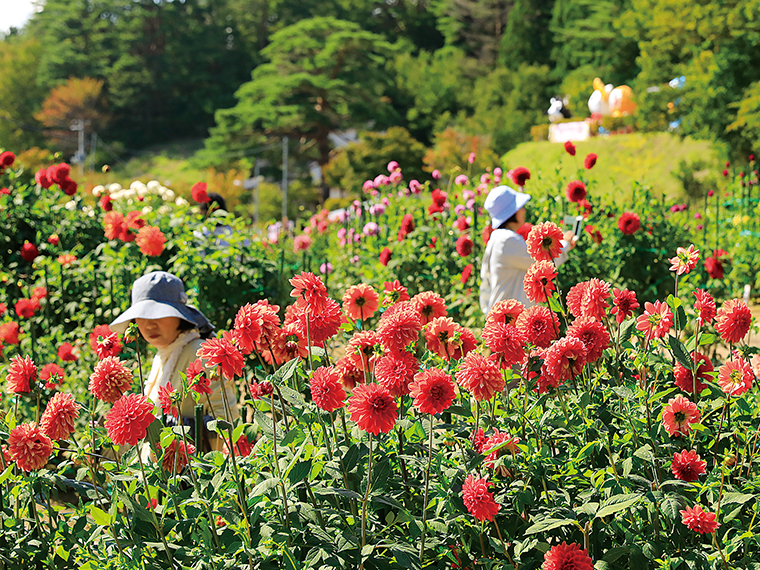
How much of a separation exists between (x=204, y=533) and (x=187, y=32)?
54433 mm

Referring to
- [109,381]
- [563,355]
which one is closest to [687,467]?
[563,355]

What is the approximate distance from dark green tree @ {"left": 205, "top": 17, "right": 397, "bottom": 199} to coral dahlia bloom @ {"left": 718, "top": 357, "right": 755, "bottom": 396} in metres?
30.4

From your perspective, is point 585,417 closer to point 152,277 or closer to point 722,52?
point 152,277

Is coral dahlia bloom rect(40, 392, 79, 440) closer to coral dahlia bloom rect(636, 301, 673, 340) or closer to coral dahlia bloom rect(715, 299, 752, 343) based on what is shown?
coral dahlia bloom rect(636, 301, 673, 340)

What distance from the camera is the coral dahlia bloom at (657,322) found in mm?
1511

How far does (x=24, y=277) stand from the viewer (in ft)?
14.1

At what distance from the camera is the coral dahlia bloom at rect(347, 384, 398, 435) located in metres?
1.10

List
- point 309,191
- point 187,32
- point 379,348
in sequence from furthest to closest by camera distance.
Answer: point 187,32 → point 309,191 → point 379,348

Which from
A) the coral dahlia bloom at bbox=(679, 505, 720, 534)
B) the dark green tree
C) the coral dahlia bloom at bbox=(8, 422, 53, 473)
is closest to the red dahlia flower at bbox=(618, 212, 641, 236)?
the coral dahlia bloom at bbox=(679, 505, 720, 534)

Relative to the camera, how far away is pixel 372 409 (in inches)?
43.3

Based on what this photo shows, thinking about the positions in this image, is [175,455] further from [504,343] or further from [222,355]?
[504,343]

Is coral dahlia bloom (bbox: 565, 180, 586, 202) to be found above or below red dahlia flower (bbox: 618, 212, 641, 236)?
above

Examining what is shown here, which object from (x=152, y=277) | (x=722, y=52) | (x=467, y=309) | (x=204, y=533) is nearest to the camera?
(x=204, y=533)

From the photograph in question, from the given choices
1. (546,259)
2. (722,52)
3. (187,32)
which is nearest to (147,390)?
(546,259)
